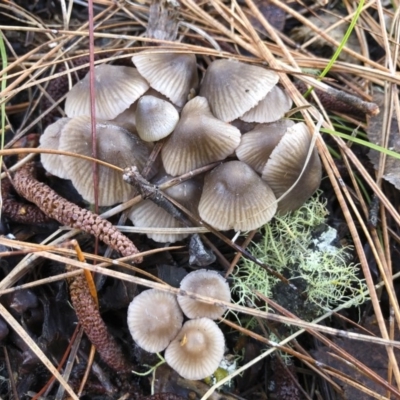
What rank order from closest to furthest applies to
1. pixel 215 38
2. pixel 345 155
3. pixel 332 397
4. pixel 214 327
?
1. pixel 214 327
2. pixel 332 397
3. pixel 345 155
4. pixel 215 38

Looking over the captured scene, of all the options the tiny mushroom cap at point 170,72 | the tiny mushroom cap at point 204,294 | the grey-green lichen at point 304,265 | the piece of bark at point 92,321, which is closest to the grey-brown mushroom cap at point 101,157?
the tiny mushroom cap at point 170,72

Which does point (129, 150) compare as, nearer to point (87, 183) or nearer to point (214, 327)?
point (87, 183)

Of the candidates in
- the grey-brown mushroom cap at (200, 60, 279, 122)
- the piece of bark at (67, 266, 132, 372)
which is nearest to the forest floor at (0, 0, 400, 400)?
the piece of bark at (67, 266, 132, 372)

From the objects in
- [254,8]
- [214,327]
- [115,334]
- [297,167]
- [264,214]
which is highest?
[254,8]

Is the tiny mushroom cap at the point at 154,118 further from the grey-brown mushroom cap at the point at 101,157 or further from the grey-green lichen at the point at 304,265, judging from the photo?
the grey-green lichen at the point at 304,265

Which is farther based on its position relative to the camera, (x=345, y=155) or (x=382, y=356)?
(x=345, y=155)

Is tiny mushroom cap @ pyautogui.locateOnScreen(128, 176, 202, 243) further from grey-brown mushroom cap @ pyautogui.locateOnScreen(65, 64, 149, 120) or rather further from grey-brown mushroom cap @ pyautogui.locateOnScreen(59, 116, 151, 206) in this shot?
grey-brown mushroom cap @ pyautogui.locateOnScreen(65, 64, 149, 120)

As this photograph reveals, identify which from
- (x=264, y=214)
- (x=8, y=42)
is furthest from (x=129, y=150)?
(x=8, y=42)
